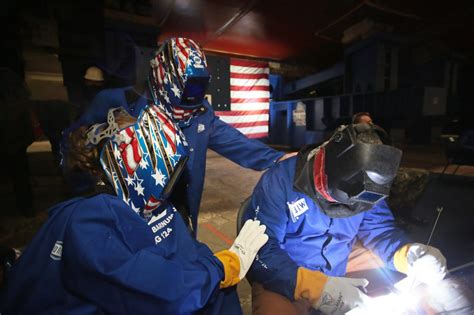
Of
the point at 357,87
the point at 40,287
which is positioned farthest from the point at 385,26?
the point at 40,287

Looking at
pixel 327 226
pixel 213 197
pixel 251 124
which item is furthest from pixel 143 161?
pixel 251 124

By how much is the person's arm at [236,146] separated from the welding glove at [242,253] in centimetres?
83

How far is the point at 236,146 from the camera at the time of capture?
215 centimetres

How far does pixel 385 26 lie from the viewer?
4922mm

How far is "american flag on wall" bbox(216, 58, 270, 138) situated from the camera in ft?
21.4

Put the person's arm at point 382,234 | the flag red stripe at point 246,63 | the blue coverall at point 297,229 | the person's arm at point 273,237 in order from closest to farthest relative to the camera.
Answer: the person's arm at point 273,237 < the blue coverall at point 297,229 < the person's arm at point 382,234 < the flag red stripe at point 246,63

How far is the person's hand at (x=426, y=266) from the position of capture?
1252 mm

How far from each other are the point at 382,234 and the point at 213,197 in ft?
10.7

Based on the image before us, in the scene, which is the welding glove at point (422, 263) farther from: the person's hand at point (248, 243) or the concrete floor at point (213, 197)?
the concrete floor at point (213, 197)

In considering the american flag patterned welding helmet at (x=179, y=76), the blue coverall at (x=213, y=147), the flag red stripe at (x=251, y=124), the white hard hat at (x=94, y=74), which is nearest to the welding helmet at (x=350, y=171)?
the blue coverall at (x=213, y=147)

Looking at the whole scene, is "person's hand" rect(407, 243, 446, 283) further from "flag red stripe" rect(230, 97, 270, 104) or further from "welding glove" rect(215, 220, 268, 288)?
"flag red stripe" rect(230, 97, 270, 104)

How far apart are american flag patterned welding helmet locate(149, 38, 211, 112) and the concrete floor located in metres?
1.70

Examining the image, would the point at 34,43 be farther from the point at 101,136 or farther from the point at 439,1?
the point at 439,1

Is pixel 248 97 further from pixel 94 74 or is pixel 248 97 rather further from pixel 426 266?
pixel 426 266
